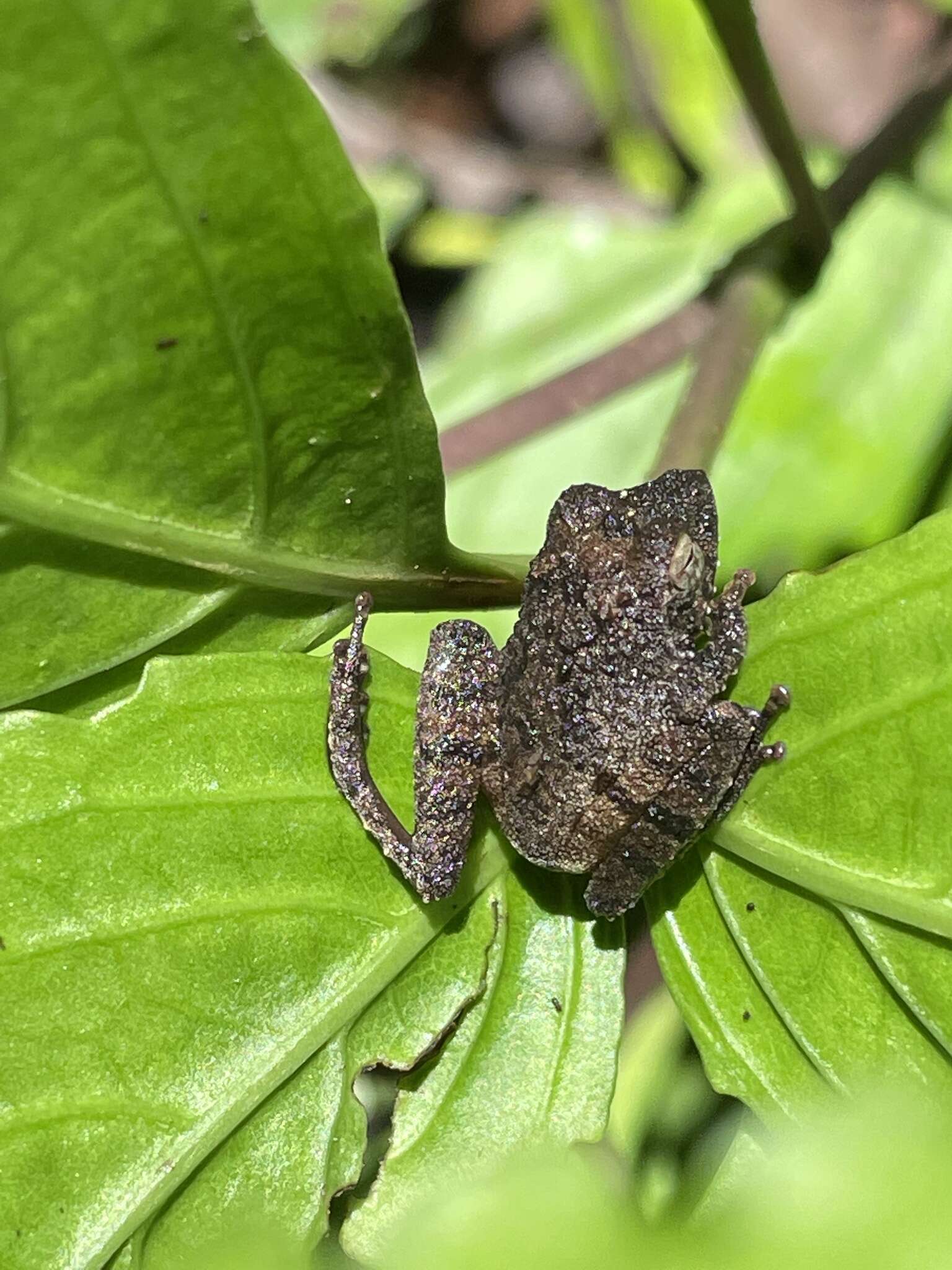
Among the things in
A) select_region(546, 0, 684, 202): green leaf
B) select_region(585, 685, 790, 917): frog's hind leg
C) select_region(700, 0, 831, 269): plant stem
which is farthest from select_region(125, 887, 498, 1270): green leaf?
select_region(546, 0, 684, 202): green leaf

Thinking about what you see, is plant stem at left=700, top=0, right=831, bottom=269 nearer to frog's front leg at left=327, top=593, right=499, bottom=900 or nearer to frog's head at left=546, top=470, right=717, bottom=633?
frog's head at left=546, top=470, right=717, bottom=633

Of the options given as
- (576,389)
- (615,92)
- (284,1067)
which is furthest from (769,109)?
(615,92)

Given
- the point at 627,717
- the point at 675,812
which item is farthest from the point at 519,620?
the point at 675,812

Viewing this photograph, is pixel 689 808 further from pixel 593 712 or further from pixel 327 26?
pixel 327 26

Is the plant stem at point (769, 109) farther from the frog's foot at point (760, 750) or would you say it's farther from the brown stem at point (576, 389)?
the frog's foot at point (760, 750)

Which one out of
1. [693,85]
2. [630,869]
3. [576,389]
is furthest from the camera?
[693,85]

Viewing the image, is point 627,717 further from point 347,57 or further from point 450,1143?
point 347,57

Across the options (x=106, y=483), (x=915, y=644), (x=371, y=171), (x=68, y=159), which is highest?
(x=68, y=159)
